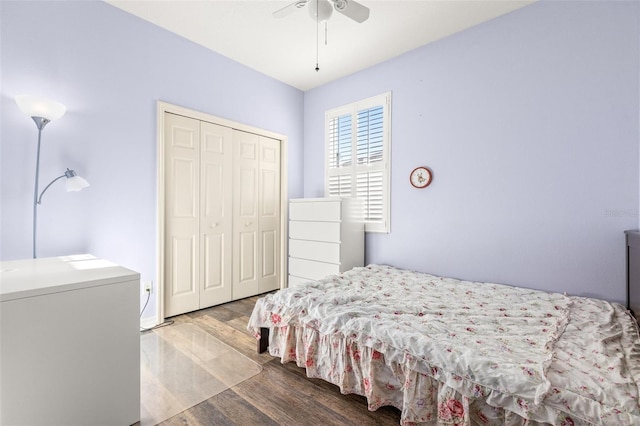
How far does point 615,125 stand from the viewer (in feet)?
6.76

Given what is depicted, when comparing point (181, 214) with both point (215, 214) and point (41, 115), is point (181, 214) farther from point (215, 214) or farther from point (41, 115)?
point (41, 115)

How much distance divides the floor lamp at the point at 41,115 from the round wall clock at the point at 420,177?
9.08 feet

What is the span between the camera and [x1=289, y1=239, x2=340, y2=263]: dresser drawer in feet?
10.3

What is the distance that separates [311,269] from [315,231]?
44 centimetres

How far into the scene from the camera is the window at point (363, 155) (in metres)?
3.27

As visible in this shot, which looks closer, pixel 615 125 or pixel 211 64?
pixel 615 125

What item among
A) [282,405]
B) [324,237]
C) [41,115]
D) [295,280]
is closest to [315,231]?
[324,237]

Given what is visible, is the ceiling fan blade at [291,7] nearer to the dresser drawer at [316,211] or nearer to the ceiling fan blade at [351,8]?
the ceiling fan blade at [351,8]

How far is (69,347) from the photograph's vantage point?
4.22 ft

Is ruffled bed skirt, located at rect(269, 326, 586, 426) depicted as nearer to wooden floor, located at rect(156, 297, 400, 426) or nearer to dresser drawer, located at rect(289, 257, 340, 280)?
wooden floor, located at rect(156, 297, 400, 426)

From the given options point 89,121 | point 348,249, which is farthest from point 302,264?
point 89,121

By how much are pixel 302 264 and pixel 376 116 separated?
6.15 ft

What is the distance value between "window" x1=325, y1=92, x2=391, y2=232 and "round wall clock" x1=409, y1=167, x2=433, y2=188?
296 millimetres

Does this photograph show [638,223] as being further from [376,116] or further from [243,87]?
[243,87]
